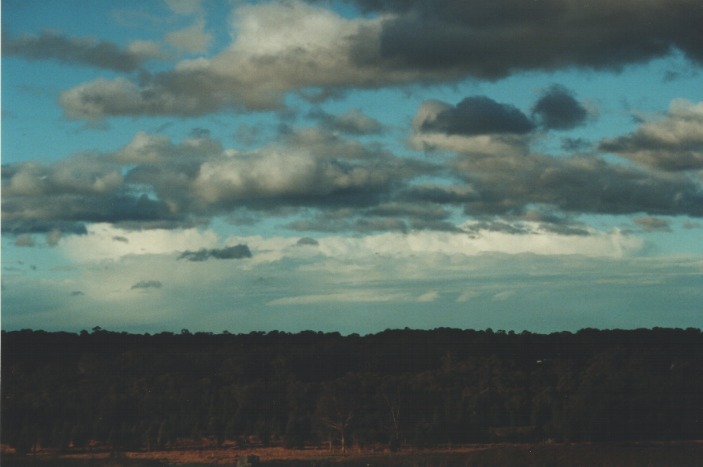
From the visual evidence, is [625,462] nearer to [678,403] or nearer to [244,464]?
[678,403]

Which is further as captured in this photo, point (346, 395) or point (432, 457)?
point (346, 395)

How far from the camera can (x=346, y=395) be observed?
4478 cm

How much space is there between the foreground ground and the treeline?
1929 mm

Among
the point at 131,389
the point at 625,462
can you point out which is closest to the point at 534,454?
the point at 625,462

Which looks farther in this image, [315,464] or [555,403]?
[555,403]

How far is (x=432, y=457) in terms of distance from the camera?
38969mm

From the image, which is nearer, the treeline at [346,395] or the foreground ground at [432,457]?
the foreground ground at [432,457]

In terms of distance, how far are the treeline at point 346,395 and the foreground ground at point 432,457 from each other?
193 centimetres

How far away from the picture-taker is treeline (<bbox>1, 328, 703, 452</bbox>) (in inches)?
1700

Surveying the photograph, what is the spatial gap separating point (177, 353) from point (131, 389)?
17.7 feet

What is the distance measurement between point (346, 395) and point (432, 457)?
7123mm

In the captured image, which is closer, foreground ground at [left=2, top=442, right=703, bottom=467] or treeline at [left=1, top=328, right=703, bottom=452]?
foreground ground at [left=2, top=442, right=703, bottom=467]

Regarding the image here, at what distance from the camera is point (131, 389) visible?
46031 millimetres

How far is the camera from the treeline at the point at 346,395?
142ft
